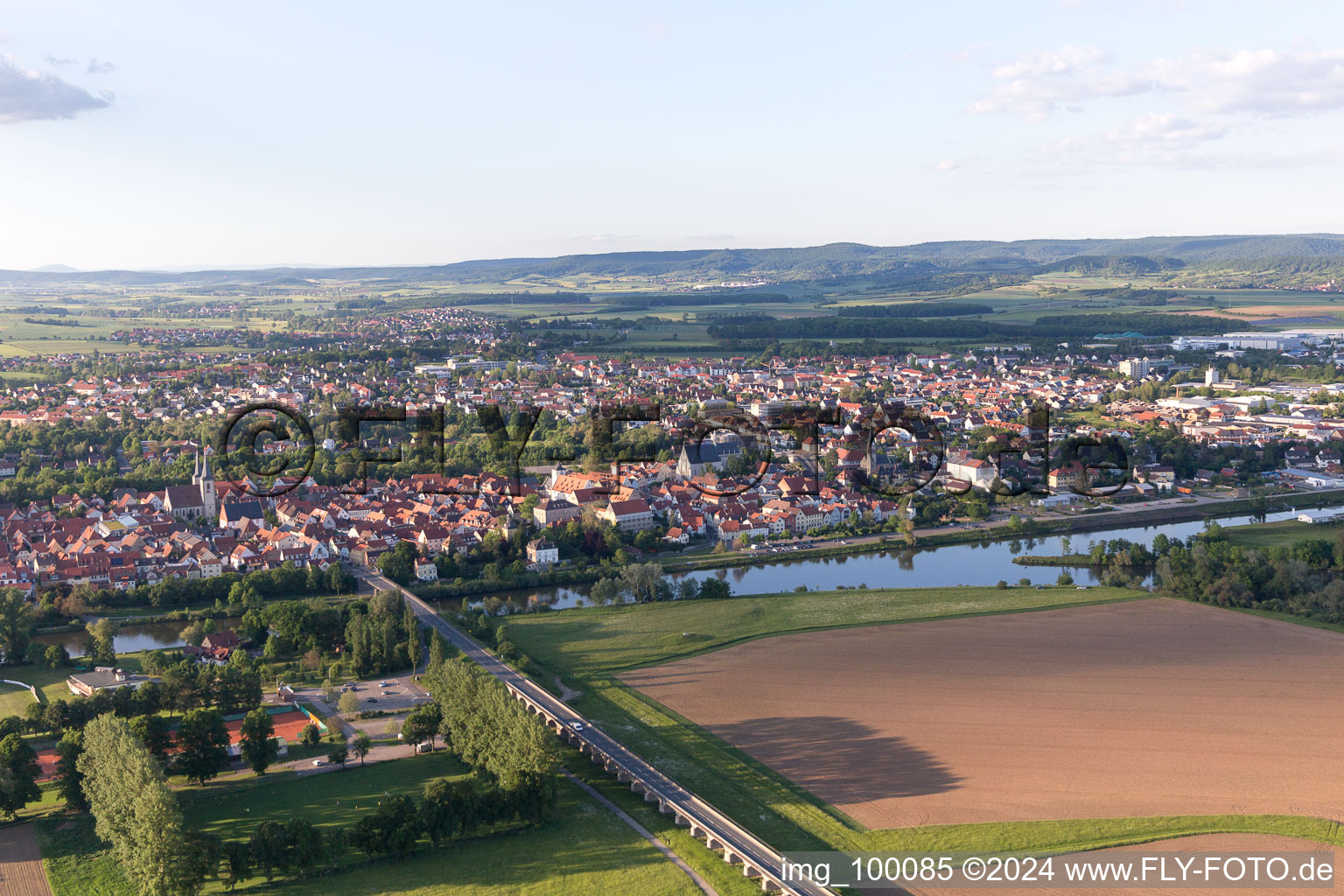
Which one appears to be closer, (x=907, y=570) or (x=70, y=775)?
(x=70, y=775)

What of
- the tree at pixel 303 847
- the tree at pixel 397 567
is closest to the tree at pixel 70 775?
the tree at pixel 303 847

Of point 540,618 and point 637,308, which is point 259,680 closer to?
point 540,618

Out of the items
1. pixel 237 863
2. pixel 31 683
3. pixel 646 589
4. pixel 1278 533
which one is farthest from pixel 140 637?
pixel 1278 533

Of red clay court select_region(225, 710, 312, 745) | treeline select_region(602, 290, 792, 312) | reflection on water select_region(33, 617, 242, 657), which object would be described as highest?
treeline select_region(602, 290, 792, 312)

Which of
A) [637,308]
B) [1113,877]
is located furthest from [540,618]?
[637,308]

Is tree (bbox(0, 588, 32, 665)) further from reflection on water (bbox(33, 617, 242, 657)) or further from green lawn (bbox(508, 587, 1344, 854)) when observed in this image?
green lawn (bbox(508, 587, 1344, 854))

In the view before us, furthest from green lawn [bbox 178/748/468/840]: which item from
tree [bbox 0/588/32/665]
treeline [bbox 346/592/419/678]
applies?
tree [bbox 0/588/32/665]

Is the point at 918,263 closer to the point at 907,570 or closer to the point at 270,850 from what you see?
the point at 907,570
